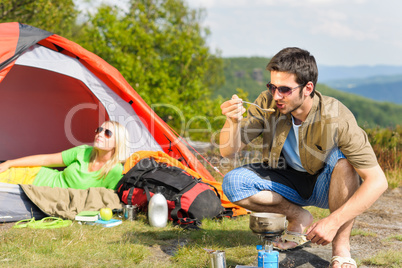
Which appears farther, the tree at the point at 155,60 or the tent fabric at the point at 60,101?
the tree at the point at 155,60

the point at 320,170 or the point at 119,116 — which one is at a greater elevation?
the point at 119,116

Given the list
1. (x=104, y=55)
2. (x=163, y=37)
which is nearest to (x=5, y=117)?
(x=104, y=55)

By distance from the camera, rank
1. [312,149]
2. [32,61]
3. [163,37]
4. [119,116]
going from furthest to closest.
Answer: [163,37] < [119,116] < [32,61] < [312,149]

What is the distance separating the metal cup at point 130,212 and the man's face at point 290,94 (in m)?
1.53

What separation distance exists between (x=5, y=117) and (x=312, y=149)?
11.7 ft

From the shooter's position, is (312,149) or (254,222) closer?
(254,222)

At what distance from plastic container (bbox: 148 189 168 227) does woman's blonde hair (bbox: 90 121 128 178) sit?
648mm

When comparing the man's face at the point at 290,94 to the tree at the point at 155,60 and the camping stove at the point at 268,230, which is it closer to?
the camping stove at the point at 268,230

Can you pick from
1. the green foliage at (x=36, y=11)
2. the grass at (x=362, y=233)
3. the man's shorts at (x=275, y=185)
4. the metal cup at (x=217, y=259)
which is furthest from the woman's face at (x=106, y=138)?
the green foliage at (x=36, y=11)

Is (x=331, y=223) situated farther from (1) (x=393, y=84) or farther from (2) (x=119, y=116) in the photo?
(1) (x=393, y=84)

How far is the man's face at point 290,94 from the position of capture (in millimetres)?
2184

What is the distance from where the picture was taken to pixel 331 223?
76.1 inches

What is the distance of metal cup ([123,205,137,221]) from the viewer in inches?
126

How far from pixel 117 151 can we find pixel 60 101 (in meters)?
1.47
